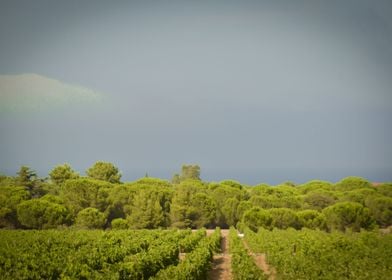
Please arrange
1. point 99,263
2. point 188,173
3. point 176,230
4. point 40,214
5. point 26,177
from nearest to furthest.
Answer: point 99,263, point 176,230, point 40,214, point 26,177, point 188,173

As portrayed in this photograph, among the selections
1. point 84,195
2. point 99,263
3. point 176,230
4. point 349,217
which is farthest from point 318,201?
point 99,263

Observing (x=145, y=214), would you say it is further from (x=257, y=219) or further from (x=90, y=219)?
(x=257, y=219)

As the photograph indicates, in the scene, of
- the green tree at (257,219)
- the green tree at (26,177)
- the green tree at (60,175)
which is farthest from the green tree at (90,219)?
the green tree at (26,177)

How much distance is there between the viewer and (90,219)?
A: 41312 millimetres

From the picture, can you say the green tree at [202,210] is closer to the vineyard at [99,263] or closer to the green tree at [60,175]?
the vineyard at [99,263]

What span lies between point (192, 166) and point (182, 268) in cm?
7616

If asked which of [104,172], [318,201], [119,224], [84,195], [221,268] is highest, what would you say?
[104,172]

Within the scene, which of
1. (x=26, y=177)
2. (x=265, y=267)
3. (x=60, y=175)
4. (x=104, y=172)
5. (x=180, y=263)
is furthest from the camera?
(x=104, y=172)

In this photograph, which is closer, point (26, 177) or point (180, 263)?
point (180, 263)

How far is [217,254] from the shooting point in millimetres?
29500

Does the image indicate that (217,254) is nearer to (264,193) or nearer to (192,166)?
(264,193)

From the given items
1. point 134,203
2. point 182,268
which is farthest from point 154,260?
point 134,203

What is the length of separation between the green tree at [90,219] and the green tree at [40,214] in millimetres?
1776

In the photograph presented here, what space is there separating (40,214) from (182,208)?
15.9 m
